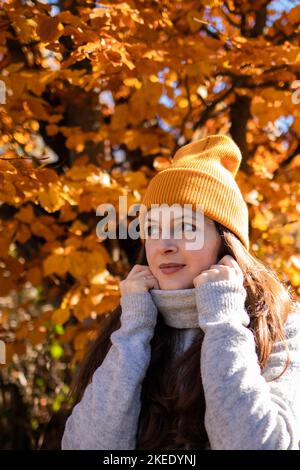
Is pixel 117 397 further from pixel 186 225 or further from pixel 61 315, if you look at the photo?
pixel 61 315

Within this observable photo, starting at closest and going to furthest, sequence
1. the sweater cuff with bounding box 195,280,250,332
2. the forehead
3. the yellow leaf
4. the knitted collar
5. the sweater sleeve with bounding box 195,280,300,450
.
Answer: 1. the sweater sleeve with bounding box 195,280,300,450
2. the sweater cuff with bounding box 195,280,250,332
3. the knitted collar
4. the forehead
5. the yellow leaf

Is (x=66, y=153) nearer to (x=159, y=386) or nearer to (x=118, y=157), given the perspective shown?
(x=118, y=157)

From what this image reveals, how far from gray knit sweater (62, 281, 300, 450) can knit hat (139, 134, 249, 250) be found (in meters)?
0.31

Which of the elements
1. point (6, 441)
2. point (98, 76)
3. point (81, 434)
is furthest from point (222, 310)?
point (6, 441)

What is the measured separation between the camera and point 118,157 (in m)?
4.00

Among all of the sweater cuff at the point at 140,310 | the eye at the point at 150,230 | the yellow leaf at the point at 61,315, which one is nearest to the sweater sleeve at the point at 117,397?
the sweater cuff at the point at 140,310

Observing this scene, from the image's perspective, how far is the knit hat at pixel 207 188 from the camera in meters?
2.02

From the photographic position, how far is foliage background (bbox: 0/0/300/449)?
2.51 metres

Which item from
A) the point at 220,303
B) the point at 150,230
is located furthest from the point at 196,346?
the point at 150,230

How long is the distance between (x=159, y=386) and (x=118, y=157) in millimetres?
2336

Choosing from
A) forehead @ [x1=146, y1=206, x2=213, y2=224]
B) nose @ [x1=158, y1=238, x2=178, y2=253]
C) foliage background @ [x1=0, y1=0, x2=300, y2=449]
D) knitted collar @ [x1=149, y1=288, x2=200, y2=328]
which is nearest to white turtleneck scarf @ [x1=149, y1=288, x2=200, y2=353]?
knitted collar @ [x1=149, y1=288, x2=200, y2=328]

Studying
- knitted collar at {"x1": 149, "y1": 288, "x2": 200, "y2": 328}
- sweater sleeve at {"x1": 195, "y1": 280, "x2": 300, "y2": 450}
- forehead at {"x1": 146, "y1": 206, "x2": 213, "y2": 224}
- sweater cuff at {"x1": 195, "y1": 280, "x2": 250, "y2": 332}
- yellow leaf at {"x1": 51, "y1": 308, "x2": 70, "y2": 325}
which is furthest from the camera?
yellow leaf at {"x1": 51, "y1": 308, "x2": 70, "y2": 325}

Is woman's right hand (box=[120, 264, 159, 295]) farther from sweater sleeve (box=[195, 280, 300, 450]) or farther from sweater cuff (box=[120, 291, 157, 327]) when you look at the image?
sweater sleeve (box=[195, 280, 300, 450])

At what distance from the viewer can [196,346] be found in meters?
1.87
